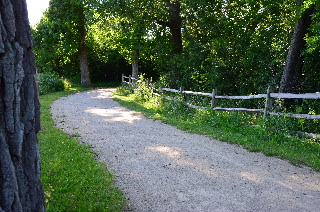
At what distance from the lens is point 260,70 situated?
12445 millimetres

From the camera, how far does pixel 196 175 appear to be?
209 inches

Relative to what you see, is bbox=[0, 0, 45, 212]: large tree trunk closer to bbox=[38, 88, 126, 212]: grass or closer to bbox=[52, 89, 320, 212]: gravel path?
bbox=[38, 88, 126, 212]: grass

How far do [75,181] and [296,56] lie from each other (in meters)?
9.45

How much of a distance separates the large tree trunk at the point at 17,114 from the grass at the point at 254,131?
5.38 meters

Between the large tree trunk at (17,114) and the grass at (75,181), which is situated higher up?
the large tree trunk at (17,114)

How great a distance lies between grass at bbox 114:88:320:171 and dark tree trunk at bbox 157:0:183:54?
315 inches

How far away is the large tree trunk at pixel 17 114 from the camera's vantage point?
2219mm

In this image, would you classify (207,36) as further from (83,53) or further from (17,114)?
(17,114)

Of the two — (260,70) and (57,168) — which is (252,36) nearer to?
(260,70)

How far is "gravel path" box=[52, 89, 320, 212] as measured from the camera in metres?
4.25

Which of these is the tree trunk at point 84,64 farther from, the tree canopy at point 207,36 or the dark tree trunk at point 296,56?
the dark tree trunk at point 296,56

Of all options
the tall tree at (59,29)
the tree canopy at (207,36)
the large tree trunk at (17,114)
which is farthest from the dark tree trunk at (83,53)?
the large tree trunk at (17,114)

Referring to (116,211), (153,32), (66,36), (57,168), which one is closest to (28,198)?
(116,211)

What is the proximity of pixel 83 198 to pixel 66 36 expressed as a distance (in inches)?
910
